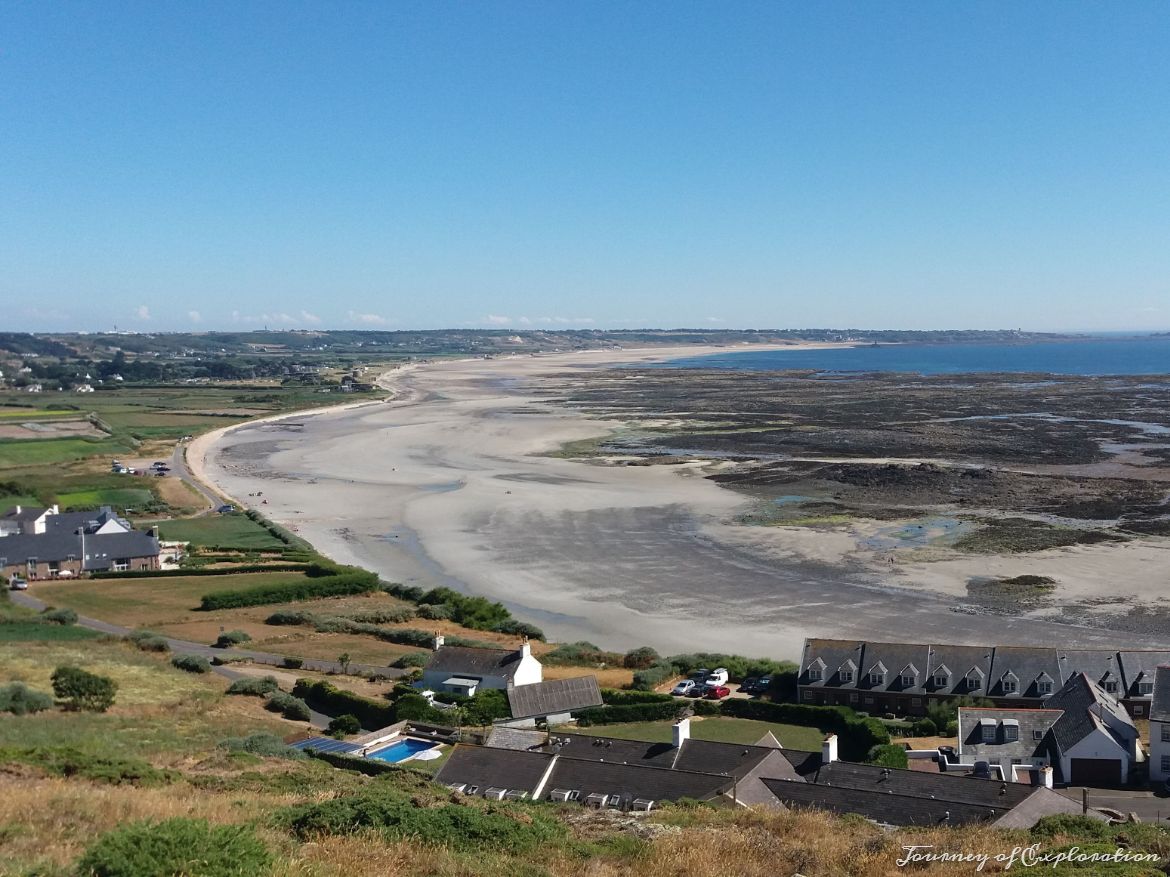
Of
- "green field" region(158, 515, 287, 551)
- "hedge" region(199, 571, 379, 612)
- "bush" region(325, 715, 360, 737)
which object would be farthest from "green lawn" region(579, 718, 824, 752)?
"green field" region(158, 515, 287, 551)

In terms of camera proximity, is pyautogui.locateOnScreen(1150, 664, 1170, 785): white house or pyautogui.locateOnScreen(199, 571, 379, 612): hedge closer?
pyautogui.locateOnScreen(1150, 664, 1170, 785): white house

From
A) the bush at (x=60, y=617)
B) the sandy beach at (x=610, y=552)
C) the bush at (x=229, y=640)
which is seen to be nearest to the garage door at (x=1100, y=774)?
the sandy beach at (x=610, y=552)

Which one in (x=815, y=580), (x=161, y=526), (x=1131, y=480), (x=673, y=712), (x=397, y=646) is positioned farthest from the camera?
(x=1131, y=480)

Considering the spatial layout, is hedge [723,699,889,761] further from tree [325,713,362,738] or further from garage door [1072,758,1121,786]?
tree [325,713,362,738]

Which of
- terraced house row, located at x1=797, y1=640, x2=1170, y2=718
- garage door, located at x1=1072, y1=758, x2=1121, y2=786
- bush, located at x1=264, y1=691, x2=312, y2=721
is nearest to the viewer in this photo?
garage door, located at x1=1072, y1=758, x2=1121, y2=786

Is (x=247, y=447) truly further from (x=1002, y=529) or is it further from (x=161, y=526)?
(x=1002, y=529)

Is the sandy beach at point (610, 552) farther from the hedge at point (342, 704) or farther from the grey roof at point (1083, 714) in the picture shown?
the hedge at point (342, 704)

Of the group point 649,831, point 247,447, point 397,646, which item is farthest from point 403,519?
point 649,831
